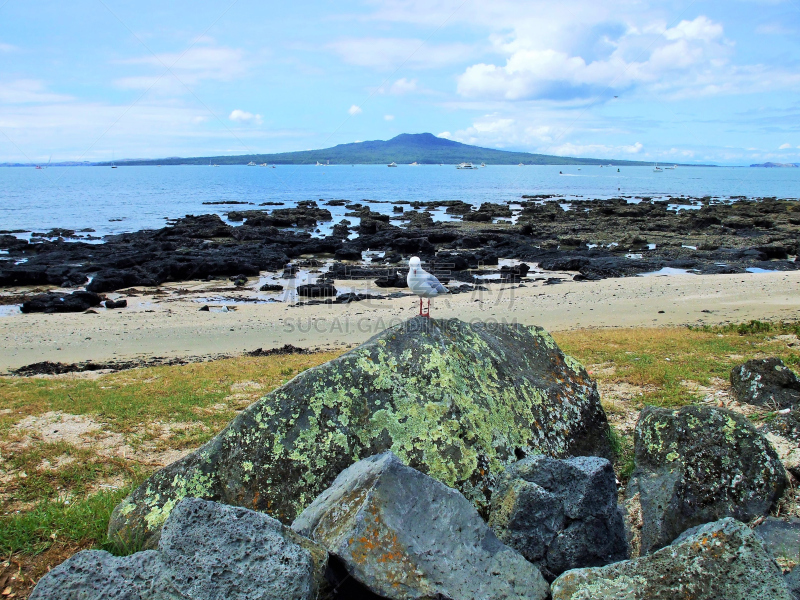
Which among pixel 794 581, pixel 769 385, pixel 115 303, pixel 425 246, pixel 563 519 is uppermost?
pixel 794 581

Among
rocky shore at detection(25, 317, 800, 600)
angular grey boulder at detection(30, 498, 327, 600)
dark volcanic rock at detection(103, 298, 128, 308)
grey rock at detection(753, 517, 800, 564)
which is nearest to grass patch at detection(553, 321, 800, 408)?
rocky shore at detection(25, 317, 800, 600)

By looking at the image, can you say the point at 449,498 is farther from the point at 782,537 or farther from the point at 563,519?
the point at 782,537

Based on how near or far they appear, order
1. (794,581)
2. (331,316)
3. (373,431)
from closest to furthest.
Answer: (794,581), (373,431), (331,316)

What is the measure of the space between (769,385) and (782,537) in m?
4.42

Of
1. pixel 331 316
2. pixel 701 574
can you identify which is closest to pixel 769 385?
pixel 701 574

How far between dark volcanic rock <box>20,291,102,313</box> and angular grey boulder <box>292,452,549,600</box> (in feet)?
84.7

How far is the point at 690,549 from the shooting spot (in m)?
3.21

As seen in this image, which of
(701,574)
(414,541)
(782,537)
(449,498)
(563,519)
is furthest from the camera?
(563,519)

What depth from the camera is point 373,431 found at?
4879 millimetres

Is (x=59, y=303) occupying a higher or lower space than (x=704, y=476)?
lower

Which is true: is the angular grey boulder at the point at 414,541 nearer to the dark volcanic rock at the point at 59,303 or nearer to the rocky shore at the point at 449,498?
the rocky shore at the point at 449,498

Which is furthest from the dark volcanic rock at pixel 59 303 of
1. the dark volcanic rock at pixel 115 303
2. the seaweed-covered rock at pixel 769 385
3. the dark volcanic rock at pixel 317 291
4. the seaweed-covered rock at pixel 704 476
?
the seaweed-covered rock at pixel 704 476

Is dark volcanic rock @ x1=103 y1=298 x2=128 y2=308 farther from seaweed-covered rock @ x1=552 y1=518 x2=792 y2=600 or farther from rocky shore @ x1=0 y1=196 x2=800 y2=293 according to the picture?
seaweed-covered rock @ x1=552 y1=518 x2=792 y2=600

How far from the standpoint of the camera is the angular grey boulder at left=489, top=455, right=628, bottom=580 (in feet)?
13.5
